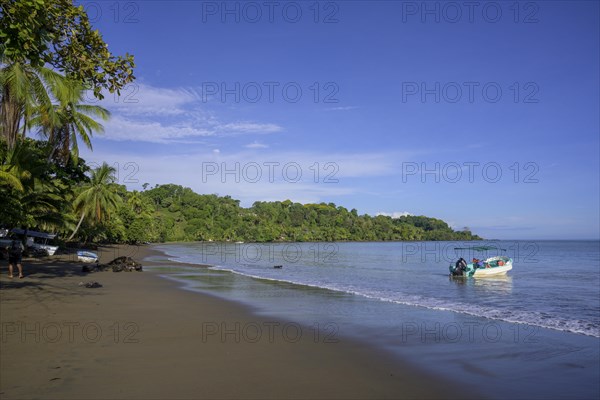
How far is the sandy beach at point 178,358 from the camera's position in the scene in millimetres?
5623

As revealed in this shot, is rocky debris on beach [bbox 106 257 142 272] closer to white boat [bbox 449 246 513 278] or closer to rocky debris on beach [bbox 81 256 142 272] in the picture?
rocky debris on beach [bbox 81 256 142 272]

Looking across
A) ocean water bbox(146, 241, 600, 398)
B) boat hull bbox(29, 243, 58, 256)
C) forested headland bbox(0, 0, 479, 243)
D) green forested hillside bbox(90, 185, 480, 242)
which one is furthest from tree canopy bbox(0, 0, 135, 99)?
green forested hillside bbox(90, 185, 480, 242)

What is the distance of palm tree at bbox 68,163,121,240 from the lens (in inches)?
1590

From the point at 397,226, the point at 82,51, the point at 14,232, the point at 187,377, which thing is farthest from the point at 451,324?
the point at 397,226

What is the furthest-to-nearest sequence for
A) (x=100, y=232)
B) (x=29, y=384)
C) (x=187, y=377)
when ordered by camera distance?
(x=100, y=232), (x=187, y=377), (x=29, y=384)

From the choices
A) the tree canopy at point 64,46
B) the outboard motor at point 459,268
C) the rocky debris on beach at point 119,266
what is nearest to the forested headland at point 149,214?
the rocky debris on beach at point 119,266

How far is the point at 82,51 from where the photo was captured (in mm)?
6336

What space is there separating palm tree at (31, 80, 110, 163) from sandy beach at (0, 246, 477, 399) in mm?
14100

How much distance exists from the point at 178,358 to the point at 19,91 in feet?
54.1

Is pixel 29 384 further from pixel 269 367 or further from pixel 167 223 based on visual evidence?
pixel 167 223

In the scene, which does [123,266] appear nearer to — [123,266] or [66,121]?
[123,266]

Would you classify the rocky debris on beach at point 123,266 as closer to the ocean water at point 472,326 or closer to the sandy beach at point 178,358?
the ocean water at point 472,326

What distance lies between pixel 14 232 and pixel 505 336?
32.7 metres

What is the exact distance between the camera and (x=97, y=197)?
41.0 m
